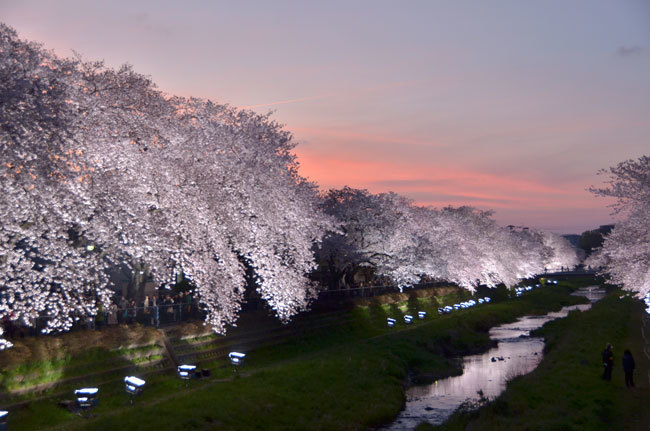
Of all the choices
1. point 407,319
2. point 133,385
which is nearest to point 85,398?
point 133,385

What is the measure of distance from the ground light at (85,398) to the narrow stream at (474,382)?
486 inches

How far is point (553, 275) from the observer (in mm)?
131625

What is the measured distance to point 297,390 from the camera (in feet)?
91.8

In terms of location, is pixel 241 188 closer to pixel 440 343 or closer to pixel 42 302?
pixel 42 302

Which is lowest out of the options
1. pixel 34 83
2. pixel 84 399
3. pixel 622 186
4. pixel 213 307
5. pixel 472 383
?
pixel 472 383

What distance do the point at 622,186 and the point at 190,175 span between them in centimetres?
2415

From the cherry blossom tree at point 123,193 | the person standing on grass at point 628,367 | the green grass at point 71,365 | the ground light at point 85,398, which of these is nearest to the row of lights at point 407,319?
the cherry blossom tree at point 123,193

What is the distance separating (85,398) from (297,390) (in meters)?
10.2

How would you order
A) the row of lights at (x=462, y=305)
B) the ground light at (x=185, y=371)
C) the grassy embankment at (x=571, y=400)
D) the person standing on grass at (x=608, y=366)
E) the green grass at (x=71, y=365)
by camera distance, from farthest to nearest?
the row of lights at (x=462, y=305)
the person standing on grass at (x=608, y=366)
the ground light at (x=185, y=371)
the grassy embankment at (x=571, y=400)
the green grass at (x=71, y=365)

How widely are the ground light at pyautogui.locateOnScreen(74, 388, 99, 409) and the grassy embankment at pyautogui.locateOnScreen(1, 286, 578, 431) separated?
43cm

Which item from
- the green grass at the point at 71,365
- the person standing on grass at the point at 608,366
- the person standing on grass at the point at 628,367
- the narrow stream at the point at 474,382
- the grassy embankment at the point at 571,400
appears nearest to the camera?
the green grass at the point at 71,365

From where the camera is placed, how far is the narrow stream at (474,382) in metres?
28.2

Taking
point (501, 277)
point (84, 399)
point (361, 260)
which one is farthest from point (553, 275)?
point (84, 399)

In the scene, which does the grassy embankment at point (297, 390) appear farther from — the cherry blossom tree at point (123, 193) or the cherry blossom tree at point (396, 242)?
the cherry blossom tree at point (396, 242)
